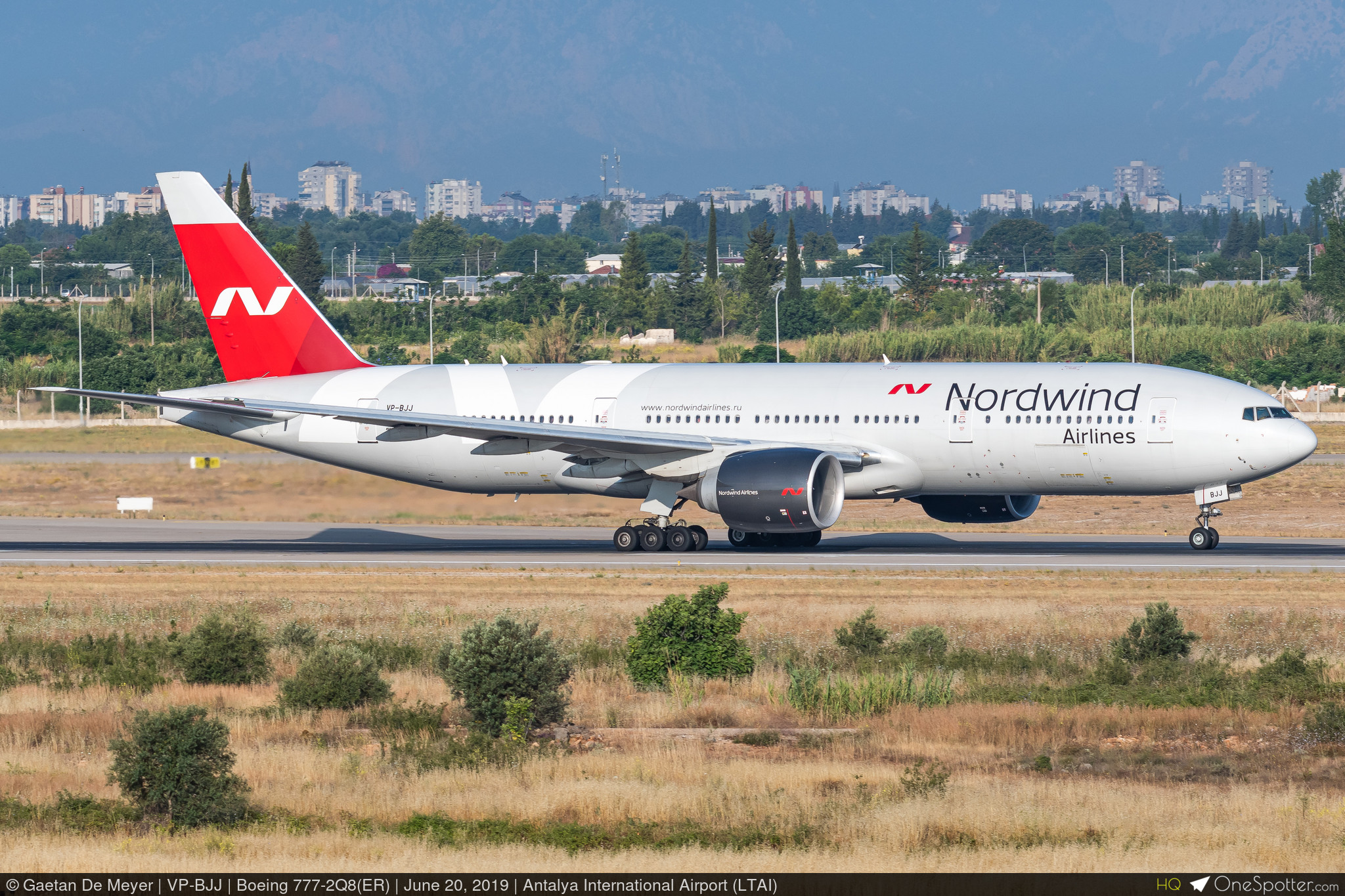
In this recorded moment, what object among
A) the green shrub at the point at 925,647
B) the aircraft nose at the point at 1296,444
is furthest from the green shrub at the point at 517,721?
the aircraft nose at the point at 1296,444

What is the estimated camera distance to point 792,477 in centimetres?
3491

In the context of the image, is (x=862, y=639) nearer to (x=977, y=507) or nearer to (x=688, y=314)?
(x=977, y=507)

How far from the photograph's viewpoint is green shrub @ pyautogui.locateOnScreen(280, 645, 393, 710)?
19.4 m

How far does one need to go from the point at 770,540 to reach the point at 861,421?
4.53m

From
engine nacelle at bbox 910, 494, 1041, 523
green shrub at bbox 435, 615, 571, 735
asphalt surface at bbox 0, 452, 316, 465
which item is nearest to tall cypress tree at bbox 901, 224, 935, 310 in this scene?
asphalt surface at bbox 0, 452, 316, 465

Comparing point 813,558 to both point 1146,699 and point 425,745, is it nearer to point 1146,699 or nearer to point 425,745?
point 1146,699

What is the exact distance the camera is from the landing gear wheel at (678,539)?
38.5 meters

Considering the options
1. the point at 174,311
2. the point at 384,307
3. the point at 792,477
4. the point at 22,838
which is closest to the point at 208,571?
the point at 792,477

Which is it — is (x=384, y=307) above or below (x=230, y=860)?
above

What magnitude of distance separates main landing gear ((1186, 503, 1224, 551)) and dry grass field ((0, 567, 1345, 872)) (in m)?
9.65

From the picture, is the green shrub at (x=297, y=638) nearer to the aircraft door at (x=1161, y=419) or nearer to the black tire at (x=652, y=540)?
the black tire at (x=652, y=540)

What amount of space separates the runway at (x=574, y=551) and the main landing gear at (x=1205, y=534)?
0.34 m
